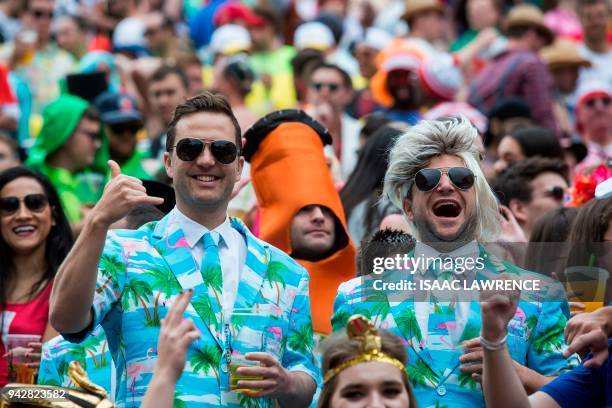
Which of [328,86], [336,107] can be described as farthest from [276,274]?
[328,86]

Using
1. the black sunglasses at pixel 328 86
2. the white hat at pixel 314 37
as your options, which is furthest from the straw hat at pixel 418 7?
the black sunglasses at pixel 328 86

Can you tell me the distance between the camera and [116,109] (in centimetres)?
1166

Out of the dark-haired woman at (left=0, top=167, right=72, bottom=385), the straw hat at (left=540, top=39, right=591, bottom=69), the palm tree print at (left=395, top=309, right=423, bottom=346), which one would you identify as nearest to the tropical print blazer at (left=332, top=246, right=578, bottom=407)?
the palm tree print at (left=395, top=309, right=423, bottom=346)

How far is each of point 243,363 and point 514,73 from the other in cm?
712

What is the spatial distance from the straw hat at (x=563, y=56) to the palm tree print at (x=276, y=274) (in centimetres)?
783

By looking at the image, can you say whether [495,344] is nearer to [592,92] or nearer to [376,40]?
[592,92]

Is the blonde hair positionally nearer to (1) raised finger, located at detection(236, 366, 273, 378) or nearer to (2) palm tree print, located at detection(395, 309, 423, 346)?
(2) palm tree print, located at detection(395, 309, 423, 346)

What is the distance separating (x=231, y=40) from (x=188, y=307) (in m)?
8.65

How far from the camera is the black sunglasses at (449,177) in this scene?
5809 mm

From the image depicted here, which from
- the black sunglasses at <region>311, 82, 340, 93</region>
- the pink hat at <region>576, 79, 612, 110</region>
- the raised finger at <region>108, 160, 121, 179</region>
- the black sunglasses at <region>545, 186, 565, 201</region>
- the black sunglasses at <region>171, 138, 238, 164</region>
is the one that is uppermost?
the pink hat at <region>576, 79, 612, 110</region>

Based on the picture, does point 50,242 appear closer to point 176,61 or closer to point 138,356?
point 138,356

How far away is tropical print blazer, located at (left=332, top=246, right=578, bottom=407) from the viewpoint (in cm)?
542

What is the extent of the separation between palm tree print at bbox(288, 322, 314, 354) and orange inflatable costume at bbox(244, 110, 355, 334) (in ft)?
4.00

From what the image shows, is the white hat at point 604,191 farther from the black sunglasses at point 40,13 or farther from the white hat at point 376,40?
the black sunglasses at point 40,13
